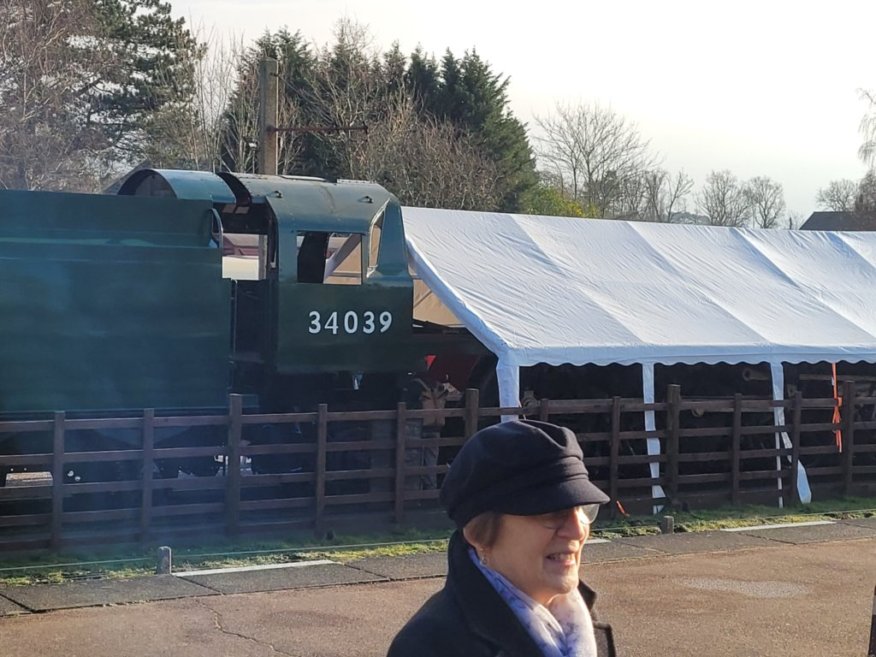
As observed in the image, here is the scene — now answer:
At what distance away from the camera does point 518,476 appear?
2621 millimetres

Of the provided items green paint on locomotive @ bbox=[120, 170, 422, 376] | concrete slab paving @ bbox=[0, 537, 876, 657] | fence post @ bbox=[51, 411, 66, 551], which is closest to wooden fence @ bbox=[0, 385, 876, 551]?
fence post @ bbox=[51, 411, 66, 551]

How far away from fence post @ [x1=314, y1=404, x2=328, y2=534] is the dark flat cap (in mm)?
8888

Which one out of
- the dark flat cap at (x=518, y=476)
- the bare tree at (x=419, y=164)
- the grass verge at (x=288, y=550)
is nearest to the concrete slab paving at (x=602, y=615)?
the grass verge at (x=288, y=550)

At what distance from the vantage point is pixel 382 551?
11.0 metres

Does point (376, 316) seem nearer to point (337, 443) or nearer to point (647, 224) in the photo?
point (337, 443)

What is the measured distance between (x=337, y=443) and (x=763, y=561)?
4.02m

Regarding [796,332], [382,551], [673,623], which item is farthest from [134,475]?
[796,332]

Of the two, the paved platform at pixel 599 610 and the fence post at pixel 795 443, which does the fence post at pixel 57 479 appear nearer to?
the paved platform at pixel 599 610

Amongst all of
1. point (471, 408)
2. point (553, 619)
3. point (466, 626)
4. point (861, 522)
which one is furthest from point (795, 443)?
point (466, 626)

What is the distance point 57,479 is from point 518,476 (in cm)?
829

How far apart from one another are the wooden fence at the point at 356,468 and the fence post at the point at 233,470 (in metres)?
0.01

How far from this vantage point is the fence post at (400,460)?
11.9 m

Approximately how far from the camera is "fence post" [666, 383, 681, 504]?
13570mm

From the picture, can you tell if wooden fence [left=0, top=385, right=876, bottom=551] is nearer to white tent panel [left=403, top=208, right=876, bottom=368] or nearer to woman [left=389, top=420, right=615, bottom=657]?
white tent panel [left=403, top=208, right=876, bottom=368]
